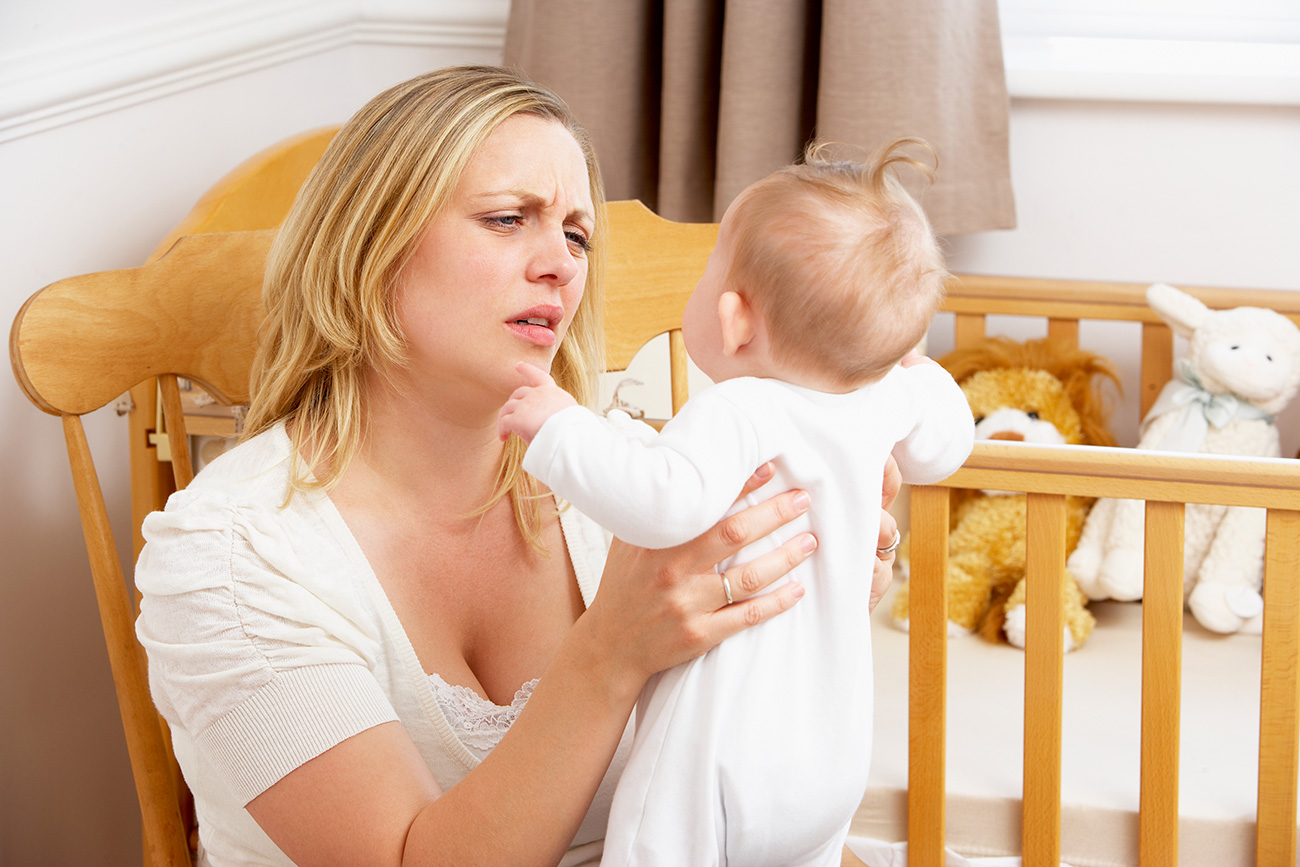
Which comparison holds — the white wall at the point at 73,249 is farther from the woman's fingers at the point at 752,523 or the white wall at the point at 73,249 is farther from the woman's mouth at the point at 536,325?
the woman's fingers at the point at 752,523

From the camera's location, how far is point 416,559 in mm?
944

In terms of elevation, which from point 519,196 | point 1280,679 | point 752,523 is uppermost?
point 519,196

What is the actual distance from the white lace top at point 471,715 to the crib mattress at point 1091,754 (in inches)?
22.6

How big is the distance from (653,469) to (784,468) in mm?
118

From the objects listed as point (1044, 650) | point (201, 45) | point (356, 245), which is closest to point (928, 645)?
point (1044, 650)

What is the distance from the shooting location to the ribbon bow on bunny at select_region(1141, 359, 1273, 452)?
1645 millimetres

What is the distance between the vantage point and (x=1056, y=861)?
120 cm

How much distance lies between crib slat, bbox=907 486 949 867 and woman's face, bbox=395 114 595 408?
0.51 m

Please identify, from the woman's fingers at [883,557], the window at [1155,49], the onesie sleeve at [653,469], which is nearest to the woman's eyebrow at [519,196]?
the onesie sleeve at [653,469]

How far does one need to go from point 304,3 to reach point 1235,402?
1.59 m

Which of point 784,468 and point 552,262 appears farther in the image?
point 552,262

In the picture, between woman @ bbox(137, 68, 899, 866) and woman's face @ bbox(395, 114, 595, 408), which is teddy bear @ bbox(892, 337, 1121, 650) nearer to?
woman @ bbox(137, 68, 899, 866)

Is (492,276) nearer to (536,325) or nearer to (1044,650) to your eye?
(536,325)

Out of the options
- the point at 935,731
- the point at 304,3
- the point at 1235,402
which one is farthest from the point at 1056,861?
the point at 304,3
